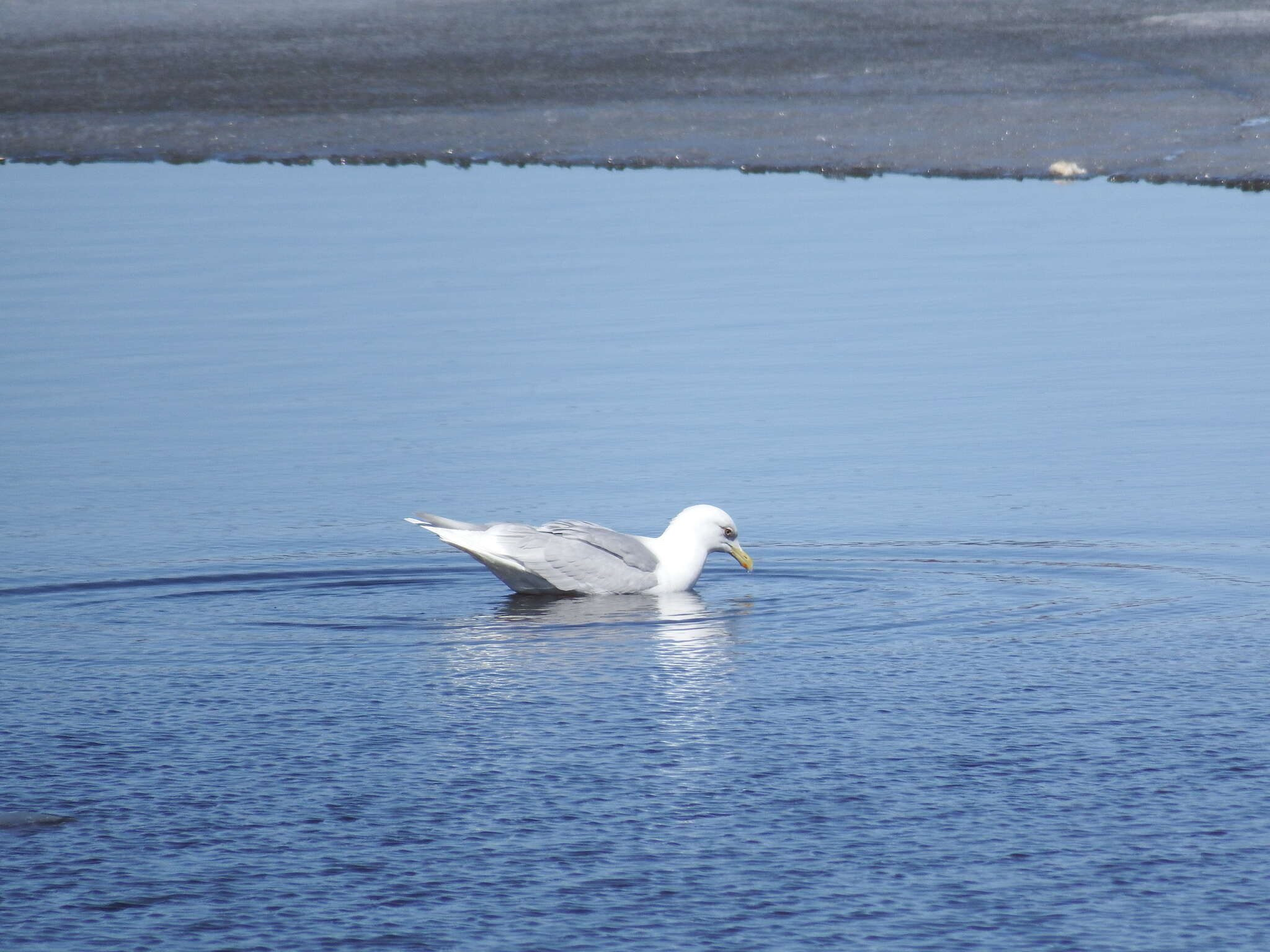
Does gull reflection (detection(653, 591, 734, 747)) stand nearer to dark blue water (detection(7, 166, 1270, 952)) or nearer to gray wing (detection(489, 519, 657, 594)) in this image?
dark blue water (detection(7, 166, 1270, 952))

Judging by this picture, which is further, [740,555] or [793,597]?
[740,555]

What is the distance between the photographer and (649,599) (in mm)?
9000

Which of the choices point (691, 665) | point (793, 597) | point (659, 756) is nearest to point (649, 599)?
point (793, 597)

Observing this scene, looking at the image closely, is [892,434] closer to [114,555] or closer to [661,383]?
[661,383]

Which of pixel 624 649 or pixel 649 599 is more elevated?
pixel 649 599

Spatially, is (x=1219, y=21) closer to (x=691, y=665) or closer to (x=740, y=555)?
(x=740, y=555)

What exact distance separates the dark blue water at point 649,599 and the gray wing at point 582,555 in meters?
0.19

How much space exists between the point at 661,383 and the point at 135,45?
652 inches

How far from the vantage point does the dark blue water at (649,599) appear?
5703mm

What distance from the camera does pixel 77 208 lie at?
733 inches

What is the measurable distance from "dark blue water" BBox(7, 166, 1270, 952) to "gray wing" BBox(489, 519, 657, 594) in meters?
0.19

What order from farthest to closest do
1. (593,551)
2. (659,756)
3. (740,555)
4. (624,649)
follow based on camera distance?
(740,555)
(593,551)
(624,649)
(659,756)

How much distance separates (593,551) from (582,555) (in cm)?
5

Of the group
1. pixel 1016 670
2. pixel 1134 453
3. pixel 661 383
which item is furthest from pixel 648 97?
pixel 1016 670
